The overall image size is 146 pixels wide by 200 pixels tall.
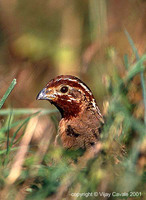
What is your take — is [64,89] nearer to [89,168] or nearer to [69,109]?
[69,109]

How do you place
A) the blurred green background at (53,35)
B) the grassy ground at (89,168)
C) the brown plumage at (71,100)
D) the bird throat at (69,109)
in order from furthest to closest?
1. the blurred green background at (53,35)
2. the bird throat at (69,109)
3. the brown plumage at (71,100)
4. the grassy ground at (89,168)

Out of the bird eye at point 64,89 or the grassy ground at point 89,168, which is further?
the bird eye at point 64,89

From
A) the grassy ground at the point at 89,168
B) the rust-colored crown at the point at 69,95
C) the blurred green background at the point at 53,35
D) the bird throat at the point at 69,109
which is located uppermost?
the blurred green background at the point at 53,35

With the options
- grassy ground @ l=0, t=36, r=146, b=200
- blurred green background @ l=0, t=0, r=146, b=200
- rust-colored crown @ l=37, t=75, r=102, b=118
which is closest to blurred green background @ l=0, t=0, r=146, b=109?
blurred green background @ l=0, t=0, r=146, b=200

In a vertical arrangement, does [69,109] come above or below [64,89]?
below

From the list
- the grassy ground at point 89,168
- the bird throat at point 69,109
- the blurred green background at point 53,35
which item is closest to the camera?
the grassy ground at point 89,168

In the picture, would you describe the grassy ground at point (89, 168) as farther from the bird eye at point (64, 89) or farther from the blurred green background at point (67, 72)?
the bird eye at point (64, 89)

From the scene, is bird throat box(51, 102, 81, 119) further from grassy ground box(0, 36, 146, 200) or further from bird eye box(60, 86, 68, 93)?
grassy ground box(0, 36, 146, 200)

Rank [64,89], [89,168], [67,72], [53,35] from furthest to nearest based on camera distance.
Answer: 1. [53,35]
2. [67,72]
3. [64,89]
4. [89,168]

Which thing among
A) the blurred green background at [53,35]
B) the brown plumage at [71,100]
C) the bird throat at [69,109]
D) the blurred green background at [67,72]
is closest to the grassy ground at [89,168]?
the blurred green background at [67,72]

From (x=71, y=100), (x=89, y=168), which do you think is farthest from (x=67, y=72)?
(x=89, y=168)

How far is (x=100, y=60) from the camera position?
15.3 ft

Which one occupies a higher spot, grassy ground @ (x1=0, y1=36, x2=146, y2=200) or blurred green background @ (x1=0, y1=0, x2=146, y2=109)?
blurred green background @ (x1=0, y1=0, x2=146, y2=109)

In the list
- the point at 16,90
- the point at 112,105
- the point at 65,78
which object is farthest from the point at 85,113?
the point at 16,90
